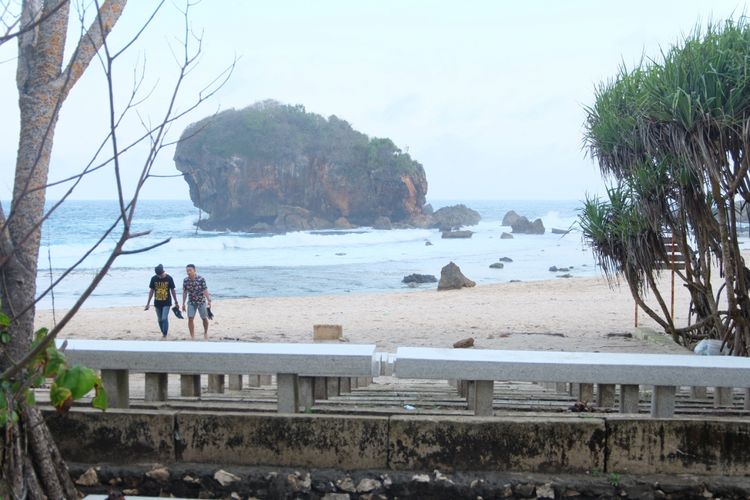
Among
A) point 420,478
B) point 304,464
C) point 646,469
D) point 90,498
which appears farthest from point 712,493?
point 90,498

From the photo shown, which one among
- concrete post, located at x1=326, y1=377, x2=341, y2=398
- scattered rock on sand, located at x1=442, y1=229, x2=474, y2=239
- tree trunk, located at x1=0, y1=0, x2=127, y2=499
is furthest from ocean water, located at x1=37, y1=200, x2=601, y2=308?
tree trunk, located at x1=0, y1=0, x2=127, y2=499

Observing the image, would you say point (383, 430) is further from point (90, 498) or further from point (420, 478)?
point (90, 498)

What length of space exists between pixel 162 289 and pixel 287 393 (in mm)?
9831

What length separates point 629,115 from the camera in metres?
10.1

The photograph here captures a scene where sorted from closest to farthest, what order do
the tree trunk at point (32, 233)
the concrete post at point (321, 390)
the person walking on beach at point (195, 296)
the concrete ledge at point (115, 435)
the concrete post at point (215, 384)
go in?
the tree trunk at point (32, 233), the concrete ledge at point (115, 435), the concrete post at point (321, 390), the concrete post at point (215, 384), the person walking on beach at point (195, 296)

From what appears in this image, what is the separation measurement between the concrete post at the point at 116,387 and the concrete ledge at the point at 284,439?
1.58ft

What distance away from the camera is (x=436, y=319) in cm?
1728

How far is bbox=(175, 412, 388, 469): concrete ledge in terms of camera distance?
3574 mm

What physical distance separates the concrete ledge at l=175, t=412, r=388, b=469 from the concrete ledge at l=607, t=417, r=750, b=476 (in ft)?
3.54

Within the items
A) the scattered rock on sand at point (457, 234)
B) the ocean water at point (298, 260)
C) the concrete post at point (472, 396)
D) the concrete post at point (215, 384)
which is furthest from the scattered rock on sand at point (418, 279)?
the scattered rock on sand at point (457, 234)

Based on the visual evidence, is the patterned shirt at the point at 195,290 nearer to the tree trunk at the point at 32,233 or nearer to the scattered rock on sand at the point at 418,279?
the tree trunk at the point at 32,233

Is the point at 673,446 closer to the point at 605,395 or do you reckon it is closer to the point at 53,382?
the point at 605,395

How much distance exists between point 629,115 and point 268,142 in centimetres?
6983

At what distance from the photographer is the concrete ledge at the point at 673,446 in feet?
11.5
